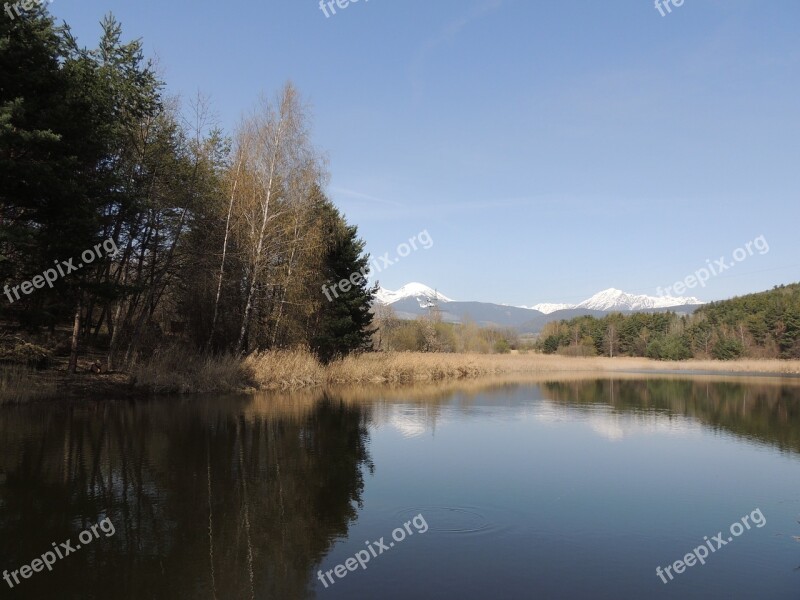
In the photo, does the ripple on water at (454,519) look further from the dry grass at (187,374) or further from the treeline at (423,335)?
the treeline at (423,335)

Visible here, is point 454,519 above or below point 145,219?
below

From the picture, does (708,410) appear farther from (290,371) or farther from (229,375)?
(229,375)

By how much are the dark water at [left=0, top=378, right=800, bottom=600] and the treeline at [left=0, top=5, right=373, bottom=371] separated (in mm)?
4455

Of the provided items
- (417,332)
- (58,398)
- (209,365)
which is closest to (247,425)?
(58,398)

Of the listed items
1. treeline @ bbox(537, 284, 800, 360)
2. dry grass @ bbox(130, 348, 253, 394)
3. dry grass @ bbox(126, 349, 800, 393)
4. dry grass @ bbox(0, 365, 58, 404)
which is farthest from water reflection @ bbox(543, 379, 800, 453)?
treeline @ bbox(537, 284, 800, 360)

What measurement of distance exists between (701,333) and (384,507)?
8617 centimetres

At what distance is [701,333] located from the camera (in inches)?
3223

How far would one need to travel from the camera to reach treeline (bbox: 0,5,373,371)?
13.7m

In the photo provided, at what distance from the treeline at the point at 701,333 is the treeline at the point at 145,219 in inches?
2403

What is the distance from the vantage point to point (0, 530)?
581cm

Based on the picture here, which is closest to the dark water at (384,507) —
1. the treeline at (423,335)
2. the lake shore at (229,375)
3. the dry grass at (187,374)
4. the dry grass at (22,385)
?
the dry grass at (22,385)

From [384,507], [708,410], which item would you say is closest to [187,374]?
[384,507]

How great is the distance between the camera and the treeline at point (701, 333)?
71000mm

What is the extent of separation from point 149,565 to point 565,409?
52.1 feet
